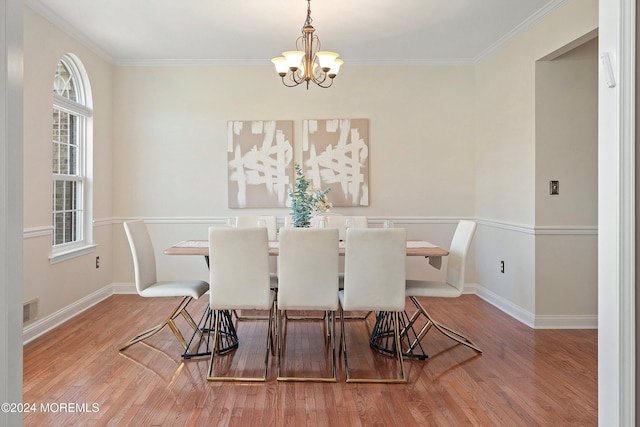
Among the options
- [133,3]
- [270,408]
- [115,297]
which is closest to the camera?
[270,408]

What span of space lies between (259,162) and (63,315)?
2485mm

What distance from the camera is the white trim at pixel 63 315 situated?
370 centimetres

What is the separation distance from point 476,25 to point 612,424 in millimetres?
3742

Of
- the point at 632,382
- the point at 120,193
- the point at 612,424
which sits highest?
the point at 120,193

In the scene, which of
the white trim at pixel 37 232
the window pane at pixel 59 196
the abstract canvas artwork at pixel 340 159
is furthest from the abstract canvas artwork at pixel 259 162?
the white trim at pixel 37 232

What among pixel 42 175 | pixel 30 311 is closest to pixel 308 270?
pixel 30 311

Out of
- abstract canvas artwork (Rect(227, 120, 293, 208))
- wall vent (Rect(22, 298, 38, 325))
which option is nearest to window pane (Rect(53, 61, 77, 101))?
abstract canvas artwork (Rect(227, 120, 293, 208))

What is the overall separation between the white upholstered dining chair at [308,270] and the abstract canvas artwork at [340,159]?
2540mm

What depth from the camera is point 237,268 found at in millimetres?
3018

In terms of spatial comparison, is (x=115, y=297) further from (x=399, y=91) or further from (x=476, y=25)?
(x=476, y=25)

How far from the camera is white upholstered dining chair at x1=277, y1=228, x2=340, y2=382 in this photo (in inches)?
116

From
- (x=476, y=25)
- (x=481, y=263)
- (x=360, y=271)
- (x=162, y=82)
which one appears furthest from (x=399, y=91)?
(x=360, y=271)

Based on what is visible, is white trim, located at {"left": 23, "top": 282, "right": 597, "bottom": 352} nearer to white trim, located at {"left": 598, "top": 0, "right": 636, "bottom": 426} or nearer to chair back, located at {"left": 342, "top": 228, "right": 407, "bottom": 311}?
chair back, located at {"left": 342, "top": 228, "right": 407, "bottom": 311}

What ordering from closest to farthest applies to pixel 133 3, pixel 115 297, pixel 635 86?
pixel 635 86, pixel 133 3, pixel 115 297
